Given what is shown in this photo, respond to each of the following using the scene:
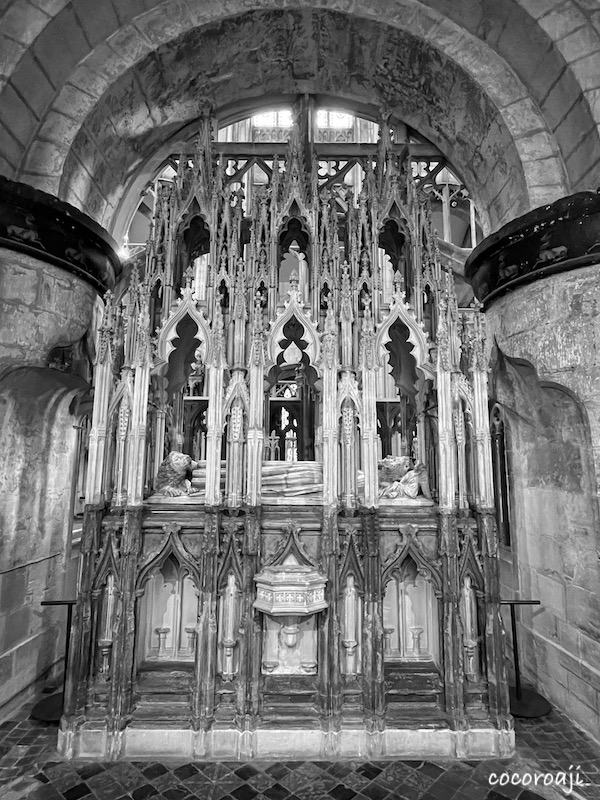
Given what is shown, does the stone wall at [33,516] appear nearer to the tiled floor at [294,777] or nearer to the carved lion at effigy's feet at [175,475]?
the tiled floor at [294,777]

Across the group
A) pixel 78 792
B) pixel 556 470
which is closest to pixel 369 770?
pixel 78 792

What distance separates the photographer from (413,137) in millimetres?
8414

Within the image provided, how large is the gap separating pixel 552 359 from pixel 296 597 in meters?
3.91

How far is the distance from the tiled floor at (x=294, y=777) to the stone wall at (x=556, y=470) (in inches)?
36.7

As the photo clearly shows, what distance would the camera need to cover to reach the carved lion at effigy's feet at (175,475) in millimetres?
6016

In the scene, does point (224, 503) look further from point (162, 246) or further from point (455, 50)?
point (455, 50)

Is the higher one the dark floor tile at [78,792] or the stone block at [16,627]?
the stone block at [16,627]

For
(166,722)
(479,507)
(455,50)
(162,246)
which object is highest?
(455,50)

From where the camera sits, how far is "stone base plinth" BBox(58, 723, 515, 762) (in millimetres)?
5004

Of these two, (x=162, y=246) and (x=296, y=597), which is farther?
(x=162, y=246)

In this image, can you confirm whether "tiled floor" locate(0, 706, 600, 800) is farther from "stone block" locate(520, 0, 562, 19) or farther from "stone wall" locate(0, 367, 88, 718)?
"stone block" locate(520, 0, 562, 19)

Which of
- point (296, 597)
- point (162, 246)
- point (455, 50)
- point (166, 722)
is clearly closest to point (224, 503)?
point (296, 597)

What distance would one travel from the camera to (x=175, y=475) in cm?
608

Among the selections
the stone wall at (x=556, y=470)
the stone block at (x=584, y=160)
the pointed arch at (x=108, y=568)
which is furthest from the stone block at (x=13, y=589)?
the stone block at (x=584, y=160)
